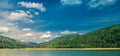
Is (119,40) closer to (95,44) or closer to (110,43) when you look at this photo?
(110,43)

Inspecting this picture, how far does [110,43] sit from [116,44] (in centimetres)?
1012

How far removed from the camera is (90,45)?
194 meters

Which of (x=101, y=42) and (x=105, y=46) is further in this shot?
(x=101, y=42)

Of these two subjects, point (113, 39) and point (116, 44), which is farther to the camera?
point (113, 39)

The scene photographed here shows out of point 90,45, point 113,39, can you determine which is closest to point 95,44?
point 90,45

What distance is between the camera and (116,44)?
7131 inches

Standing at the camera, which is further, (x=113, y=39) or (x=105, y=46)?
(x=113, y=39)

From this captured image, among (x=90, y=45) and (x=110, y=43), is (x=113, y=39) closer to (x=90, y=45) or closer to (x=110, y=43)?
(x=110, y=43)

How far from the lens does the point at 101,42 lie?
197 meters

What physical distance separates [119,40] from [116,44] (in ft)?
41.6

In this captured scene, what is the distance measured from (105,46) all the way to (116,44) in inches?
358

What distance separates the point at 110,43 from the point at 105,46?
1108 centimetres

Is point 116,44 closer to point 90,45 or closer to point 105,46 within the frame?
point 105,46

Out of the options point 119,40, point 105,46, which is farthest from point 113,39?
point 105,46
